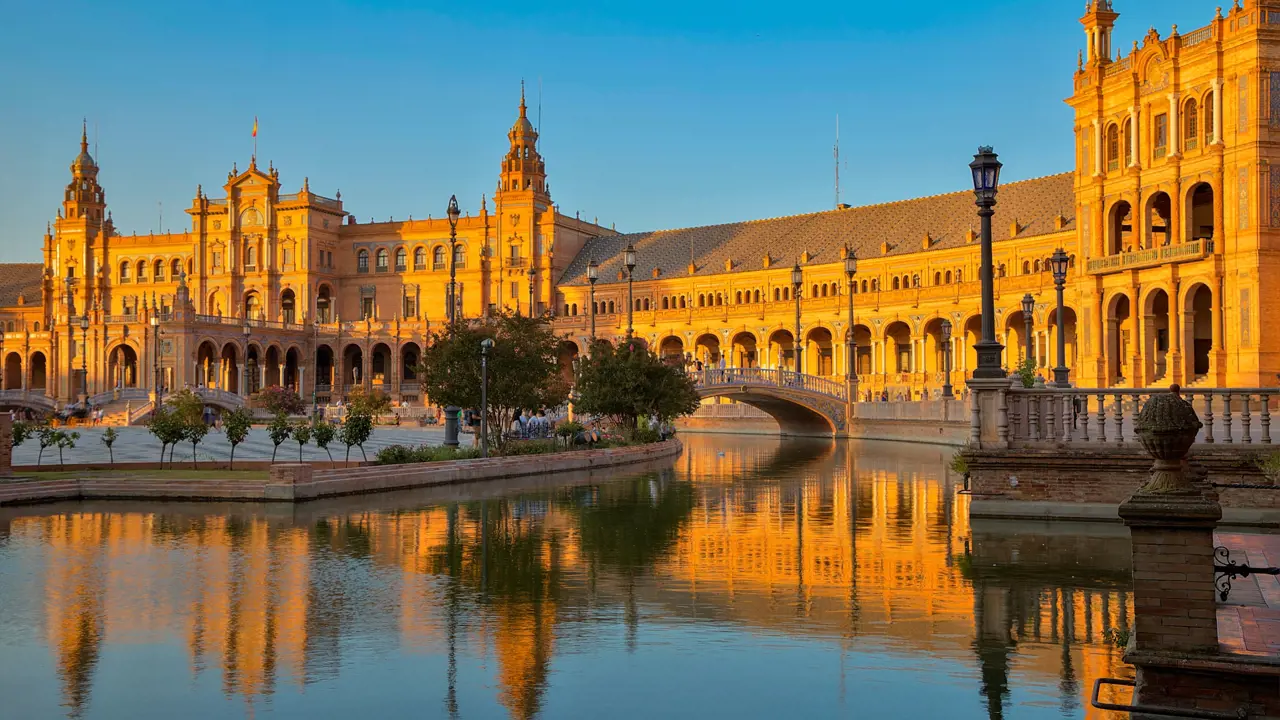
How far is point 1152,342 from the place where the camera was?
53906mm

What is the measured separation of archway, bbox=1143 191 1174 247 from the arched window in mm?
2614

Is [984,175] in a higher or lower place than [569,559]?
higher

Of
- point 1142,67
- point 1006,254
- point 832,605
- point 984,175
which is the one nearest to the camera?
point 832,605

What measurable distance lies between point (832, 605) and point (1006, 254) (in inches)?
2620

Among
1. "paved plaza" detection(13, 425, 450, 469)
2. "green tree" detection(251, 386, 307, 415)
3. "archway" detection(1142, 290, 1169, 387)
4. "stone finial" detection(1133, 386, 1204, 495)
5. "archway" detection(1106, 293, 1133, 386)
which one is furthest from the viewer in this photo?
"green tree" detection(251, 386, 307, 415)

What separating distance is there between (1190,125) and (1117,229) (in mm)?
6147

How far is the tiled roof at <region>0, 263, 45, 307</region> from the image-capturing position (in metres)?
117

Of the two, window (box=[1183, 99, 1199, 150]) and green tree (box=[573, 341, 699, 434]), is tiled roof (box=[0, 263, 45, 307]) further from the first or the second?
window (box=[1183, 99, 1199, 150])

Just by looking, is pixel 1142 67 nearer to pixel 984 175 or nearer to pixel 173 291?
pixel 984 175

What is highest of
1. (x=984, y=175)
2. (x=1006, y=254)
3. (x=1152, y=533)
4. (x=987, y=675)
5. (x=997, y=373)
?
(x=1006, y=254)

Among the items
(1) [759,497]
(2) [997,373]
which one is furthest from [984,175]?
(1) [759,497]

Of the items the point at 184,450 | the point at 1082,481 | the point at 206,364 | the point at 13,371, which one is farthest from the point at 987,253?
the point at 13,371

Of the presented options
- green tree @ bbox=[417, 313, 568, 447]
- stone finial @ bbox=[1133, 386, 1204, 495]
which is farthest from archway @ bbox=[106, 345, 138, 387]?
stone finial @ bbox=[1133, 386, 1204, 495]

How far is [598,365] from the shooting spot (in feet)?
132
